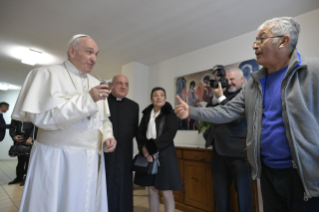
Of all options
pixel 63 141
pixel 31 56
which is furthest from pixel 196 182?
pixel 31 56

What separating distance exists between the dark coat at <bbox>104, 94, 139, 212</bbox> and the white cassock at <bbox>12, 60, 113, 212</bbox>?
536 mm

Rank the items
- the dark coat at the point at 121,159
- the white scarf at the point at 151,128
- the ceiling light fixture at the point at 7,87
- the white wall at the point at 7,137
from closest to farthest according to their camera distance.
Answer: the dark coat at the point at 121,159 → the white scarf at the point at 151,128 → the white wall at the point at 7,137 → the ceiling light fixture at the point at 7,87

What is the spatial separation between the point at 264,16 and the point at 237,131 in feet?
6.44

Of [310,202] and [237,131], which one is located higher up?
[237,131]

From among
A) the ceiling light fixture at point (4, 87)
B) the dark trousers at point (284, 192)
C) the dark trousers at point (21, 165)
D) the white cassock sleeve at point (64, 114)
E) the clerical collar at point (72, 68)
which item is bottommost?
the dark trousers at point (21, 165)

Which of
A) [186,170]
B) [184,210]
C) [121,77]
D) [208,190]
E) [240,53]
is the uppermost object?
[240,53]

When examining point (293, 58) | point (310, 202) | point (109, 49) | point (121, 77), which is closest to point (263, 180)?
point (310, 202)

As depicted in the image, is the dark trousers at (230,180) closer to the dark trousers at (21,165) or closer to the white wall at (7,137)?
the dark trousers at (21,165)

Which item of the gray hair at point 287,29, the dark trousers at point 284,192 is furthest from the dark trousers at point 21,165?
the gray hair at point 287,29

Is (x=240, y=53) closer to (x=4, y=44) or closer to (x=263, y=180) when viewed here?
(x=263, y=180)

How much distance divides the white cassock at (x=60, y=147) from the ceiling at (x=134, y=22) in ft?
5.47

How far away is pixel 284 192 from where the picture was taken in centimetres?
104

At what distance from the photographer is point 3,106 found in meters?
2.93

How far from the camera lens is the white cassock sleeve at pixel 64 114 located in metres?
1.21
